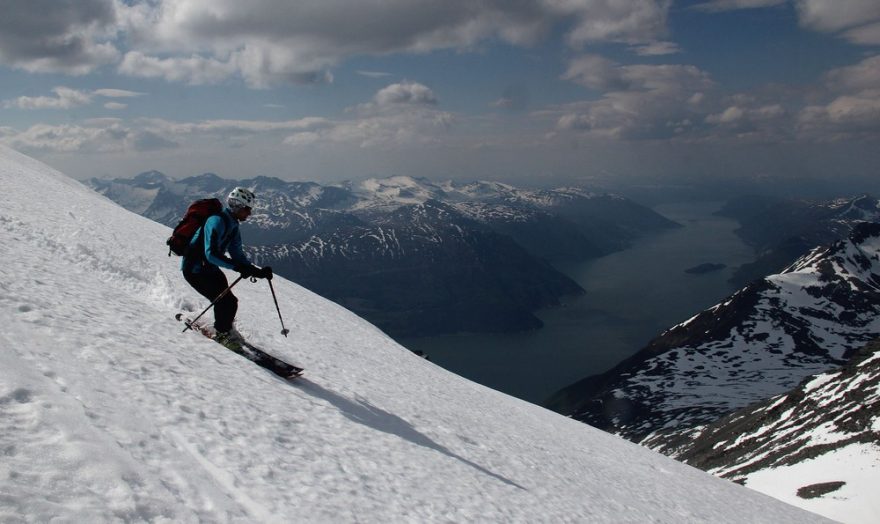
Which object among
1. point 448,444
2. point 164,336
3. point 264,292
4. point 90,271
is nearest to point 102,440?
point 164,336

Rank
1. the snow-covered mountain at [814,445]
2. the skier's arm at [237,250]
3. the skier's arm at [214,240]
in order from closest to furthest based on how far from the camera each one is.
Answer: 1. the skier's arm at [214,240]
2. the skier's arm at [237,250]
3. the snow-covered mountain at [814,445]

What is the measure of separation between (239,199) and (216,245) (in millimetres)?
1237

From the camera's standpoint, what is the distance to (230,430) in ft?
26.0

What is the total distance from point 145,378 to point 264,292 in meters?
14.7

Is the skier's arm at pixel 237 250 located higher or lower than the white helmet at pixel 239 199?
lower

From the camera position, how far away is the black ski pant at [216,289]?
11.9m

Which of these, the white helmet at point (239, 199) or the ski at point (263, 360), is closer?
the white helmet at point (239, 199)

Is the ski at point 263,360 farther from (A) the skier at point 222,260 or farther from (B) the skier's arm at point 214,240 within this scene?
(B) the skier's arm at point 214,240

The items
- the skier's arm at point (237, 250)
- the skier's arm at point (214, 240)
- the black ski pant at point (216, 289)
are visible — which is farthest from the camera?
the black ski pant at point (216, 289)

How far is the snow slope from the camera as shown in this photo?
5633 mm

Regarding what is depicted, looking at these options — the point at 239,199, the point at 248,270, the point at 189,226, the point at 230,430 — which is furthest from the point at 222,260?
the point at 230,430

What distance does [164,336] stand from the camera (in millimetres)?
10781

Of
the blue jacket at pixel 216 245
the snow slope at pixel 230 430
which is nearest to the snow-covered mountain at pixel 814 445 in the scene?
the snow slope at pixel 230 430

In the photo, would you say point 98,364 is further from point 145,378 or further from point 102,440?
point 102,440
